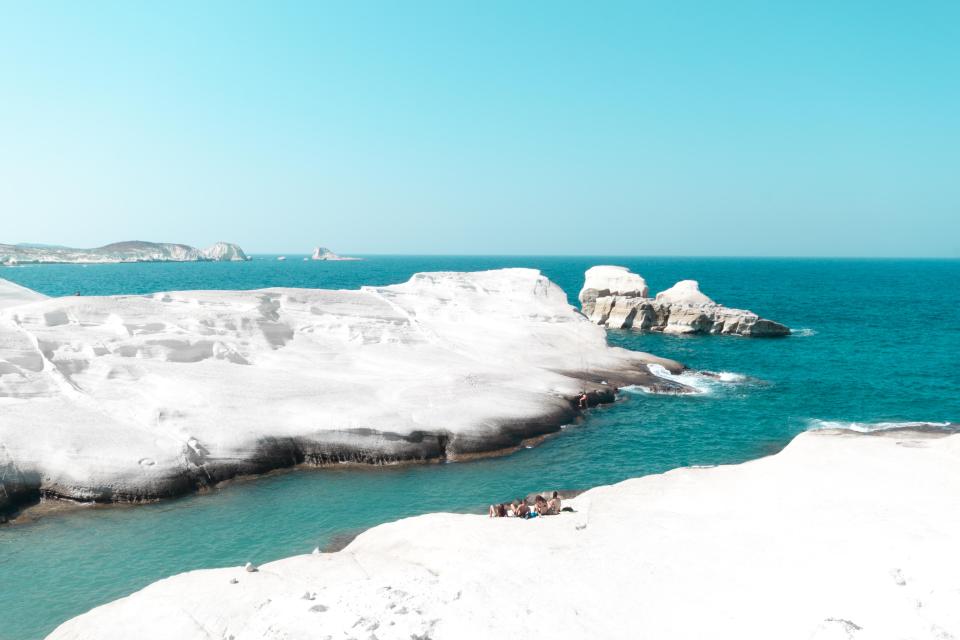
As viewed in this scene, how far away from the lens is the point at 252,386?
32.3 metres

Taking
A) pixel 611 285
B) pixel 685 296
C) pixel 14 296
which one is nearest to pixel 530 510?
pixel 14 296

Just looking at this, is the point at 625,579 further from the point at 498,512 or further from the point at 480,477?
the point at 480,477

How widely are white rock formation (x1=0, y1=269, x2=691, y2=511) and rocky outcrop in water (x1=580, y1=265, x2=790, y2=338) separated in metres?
23.0

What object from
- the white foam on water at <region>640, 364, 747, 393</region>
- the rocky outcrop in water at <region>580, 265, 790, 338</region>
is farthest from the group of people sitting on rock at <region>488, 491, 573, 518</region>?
the rocky outcrop in water at <region>580, 265, 790, 338</region>

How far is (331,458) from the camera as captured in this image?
94.5ft

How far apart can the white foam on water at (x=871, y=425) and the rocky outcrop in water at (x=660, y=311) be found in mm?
31943

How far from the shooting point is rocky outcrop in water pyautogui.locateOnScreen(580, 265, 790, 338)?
67375 mm

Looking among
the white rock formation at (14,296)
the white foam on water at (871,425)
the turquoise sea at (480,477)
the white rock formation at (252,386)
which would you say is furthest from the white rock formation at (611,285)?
the white rock formation at (14,296)

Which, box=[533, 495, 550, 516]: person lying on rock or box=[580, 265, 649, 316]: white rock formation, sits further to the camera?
box=[580, 265, 649, 316]: white rock formation

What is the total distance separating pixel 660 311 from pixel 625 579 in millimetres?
60693

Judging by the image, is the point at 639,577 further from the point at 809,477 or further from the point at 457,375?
the point at 457,375

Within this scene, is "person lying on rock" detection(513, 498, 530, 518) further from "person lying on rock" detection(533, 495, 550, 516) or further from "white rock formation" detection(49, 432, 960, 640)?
"white rock formation" detection(49, 432, 960, 640)

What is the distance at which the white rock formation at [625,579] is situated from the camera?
13227mm

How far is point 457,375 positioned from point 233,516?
55.5ft
